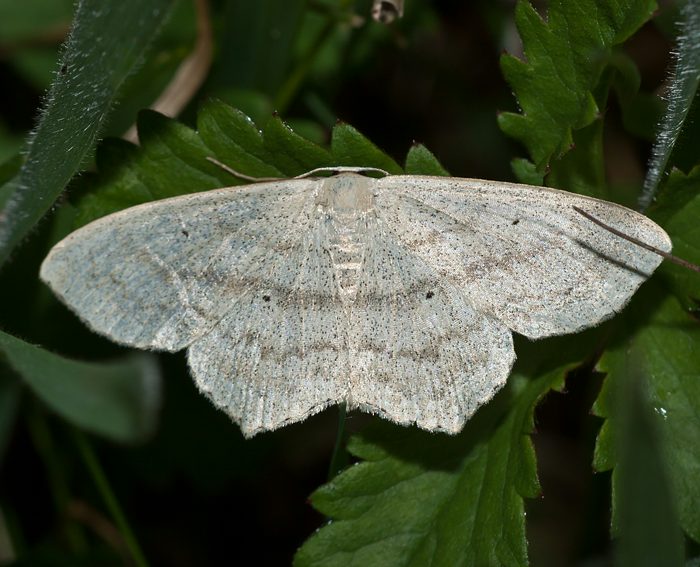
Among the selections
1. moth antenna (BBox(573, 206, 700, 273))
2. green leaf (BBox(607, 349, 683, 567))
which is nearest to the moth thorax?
moth antenna (BBox(573, 206, 700, 273))

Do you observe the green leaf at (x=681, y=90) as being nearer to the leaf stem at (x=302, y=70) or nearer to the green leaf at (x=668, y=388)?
the green leaf at (x=668, y=388)

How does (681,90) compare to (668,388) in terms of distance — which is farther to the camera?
(668,388)

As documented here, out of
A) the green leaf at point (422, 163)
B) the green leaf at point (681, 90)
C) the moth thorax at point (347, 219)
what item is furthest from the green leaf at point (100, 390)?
Result: the green leaf at point (681, 90)

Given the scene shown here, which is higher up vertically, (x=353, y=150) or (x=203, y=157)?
(x=353, y=150)

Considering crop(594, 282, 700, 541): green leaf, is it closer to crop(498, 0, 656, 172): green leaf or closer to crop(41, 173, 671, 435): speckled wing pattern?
crop(41, 173, 671, 435): speckled wing pattern

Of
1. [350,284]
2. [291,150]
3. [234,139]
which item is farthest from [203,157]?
[350,284]

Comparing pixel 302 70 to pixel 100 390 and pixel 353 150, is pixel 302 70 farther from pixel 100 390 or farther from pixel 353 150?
pixel 100 390
